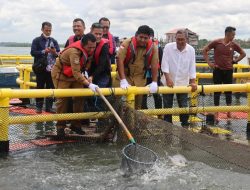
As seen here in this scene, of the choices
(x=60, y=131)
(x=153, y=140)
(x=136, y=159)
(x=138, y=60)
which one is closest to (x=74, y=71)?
(x=60, y=131)

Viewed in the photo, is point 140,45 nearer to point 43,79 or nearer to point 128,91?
point 128,91

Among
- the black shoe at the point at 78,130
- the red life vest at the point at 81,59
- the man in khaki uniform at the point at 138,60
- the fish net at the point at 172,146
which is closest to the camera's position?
the fish net at the point at 172,146

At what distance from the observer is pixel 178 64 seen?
769 cm

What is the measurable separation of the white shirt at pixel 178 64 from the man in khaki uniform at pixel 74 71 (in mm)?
1556

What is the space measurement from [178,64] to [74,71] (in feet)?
6.79

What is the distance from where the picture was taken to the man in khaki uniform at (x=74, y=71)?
655 centimetres

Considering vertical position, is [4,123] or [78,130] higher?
[4,123]

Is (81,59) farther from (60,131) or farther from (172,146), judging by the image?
(172,146)

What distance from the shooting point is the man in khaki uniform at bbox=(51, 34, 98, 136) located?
6.55 m

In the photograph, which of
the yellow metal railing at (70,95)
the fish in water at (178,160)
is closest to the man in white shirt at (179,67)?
the yellow metal railing at (70,95)

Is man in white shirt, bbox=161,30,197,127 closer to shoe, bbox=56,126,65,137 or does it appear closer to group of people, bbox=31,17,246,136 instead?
group of people, bbox=31,17,246,136

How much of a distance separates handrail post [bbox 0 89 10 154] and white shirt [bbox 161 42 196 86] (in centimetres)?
282

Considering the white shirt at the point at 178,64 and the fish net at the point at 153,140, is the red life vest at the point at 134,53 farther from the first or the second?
the fish net at the point at 153,140

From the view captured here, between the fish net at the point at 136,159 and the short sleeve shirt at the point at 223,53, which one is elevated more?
the short sleeve shirt at the point at 223,53
